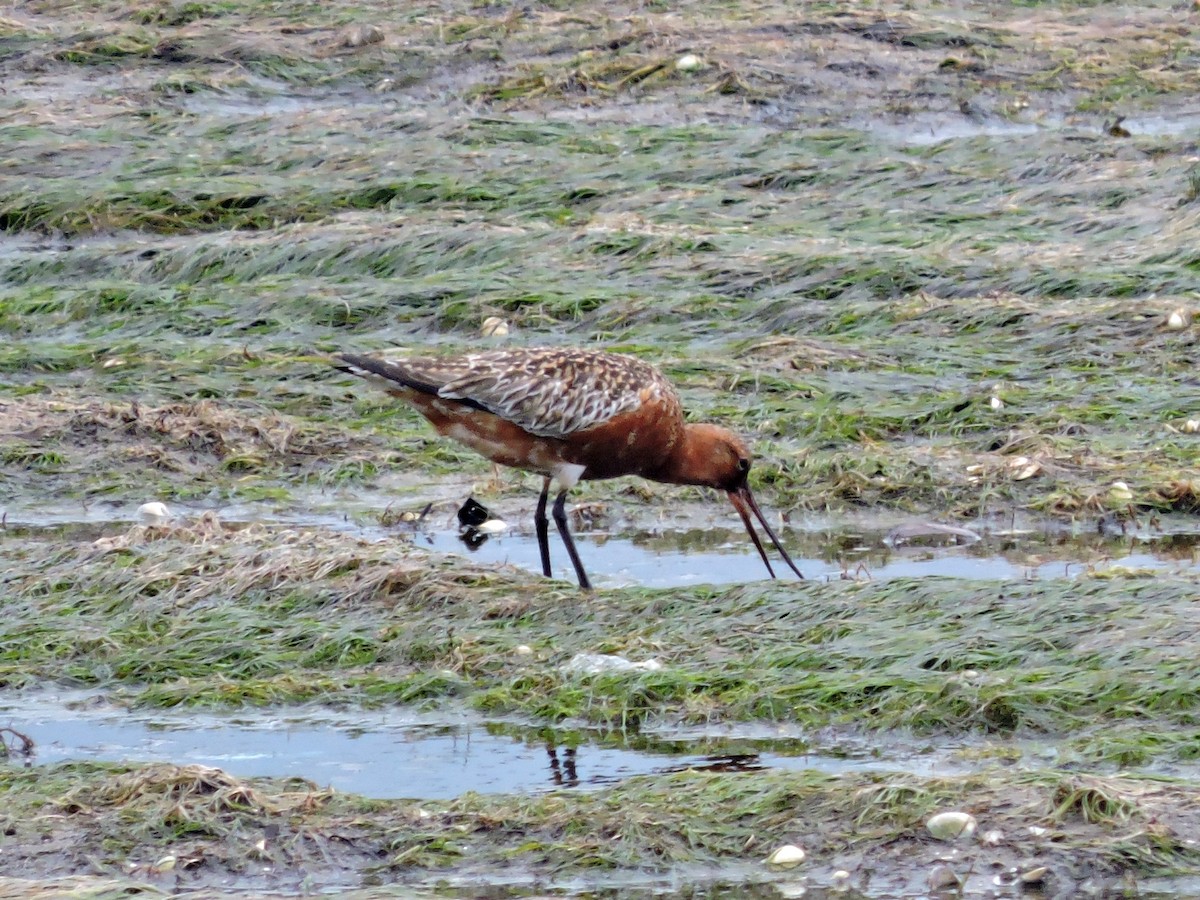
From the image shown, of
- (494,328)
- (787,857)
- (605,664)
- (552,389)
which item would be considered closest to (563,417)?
(552,389)

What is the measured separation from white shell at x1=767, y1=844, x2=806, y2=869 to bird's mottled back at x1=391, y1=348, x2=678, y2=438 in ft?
10.1

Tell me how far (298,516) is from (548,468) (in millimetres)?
1493

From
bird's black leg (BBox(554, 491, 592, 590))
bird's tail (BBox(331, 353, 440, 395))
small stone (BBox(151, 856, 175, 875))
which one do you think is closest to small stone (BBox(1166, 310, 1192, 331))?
bird's black leg (BBox(554, 491, 592, 590))

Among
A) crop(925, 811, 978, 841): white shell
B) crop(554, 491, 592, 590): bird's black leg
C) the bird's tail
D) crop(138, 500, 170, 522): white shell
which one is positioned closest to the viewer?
crop(925, 811, 978, 841): white shell

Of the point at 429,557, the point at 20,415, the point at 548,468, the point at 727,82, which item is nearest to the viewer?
the point at 429,557

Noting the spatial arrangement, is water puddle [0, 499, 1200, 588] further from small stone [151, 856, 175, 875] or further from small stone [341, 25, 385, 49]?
small stone [341, 25, 385, 49]

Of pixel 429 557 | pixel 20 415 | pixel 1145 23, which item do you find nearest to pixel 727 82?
pixel 1145 23

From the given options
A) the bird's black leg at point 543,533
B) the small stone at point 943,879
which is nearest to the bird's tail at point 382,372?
the bird's black leg at point 543,533

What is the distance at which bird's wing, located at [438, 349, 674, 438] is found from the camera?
8016mm

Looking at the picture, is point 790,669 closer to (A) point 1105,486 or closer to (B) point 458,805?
(B) point 458,805

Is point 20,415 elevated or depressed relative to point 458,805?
depressed

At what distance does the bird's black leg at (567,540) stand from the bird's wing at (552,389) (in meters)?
0.30

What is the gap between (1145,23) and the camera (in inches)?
695

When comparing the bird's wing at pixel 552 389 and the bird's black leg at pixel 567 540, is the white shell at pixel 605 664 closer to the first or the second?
the bird's black leg at pixel 567 540
